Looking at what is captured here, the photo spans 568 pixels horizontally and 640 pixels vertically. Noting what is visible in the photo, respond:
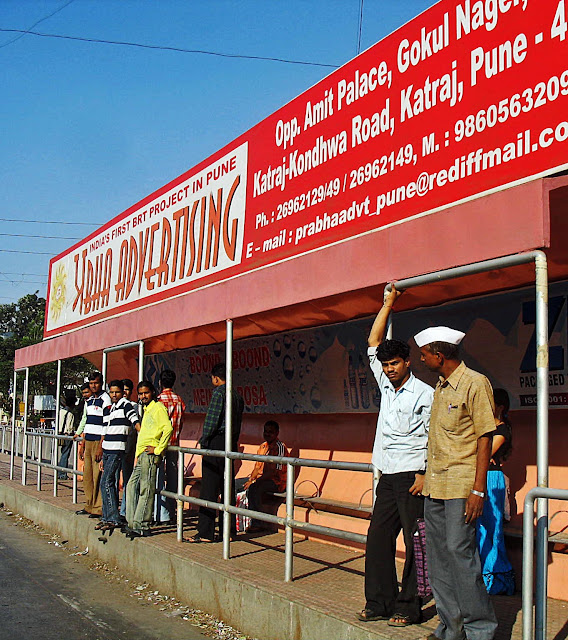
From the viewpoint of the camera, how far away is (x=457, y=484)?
4285mm

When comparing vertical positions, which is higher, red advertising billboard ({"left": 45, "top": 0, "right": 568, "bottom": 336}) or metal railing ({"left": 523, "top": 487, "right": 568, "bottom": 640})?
red advertising billboard ({"left": 45, "top": 0, "right": 568, "bottom": 336})

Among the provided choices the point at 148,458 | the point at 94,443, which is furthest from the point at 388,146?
the point at 94,443

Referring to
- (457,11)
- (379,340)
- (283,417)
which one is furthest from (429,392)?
(283,417)

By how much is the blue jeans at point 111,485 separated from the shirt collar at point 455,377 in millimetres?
5561

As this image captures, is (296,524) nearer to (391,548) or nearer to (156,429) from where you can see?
(391,548)

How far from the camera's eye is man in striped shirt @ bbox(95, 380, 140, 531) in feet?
29.8

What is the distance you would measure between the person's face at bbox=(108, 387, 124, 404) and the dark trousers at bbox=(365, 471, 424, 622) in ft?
15.6

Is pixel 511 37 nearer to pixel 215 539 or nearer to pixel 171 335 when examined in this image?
pixel 171 335

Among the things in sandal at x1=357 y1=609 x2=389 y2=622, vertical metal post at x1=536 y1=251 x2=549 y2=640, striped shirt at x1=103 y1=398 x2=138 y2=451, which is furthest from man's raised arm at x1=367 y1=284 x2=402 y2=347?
striped shirt at x1=103 y1=398 x2=138 y2=451

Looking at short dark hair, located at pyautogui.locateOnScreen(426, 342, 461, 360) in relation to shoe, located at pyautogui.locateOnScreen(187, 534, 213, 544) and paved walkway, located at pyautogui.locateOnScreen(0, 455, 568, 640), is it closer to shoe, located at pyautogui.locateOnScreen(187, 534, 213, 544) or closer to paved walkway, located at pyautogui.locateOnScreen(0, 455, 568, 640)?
paved walkway, located at pyautogui.locateOnScreen(0, 455, 568, 640)

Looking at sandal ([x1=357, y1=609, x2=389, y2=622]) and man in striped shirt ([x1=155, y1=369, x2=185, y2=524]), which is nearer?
sandal ([x1=357, y1=609, x2=389, y2=622])

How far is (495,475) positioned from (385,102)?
3.48 metres

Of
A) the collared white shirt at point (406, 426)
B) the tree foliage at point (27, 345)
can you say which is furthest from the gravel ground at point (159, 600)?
the tree foliage at point (27, 345)

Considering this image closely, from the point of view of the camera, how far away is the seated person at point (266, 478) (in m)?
8.80
